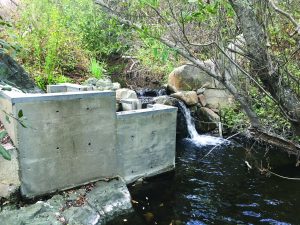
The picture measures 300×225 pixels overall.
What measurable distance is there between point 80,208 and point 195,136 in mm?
5397

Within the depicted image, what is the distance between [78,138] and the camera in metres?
4.82

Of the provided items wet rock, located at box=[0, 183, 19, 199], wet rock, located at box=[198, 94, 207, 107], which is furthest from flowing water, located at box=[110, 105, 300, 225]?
wet rock, located at box=[198, 94, 207, 107]

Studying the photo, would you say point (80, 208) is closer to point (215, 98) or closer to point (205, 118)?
point (205, 118)

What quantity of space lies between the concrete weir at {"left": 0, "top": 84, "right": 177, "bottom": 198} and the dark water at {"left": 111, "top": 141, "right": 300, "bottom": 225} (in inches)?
22.6

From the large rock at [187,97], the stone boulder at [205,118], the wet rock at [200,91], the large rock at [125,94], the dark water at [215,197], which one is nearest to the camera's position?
the dark water at [215,197]

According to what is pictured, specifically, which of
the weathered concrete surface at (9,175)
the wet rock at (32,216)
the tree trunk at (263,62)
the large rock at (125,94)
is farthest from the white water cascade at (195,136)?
the tree trunk at (263,62)

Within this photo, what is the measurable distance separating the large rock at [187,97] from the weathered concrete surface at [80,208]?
517 centimetres

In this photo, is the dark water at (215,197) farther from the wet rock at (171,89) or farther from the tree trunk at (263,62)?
the wet rock at (171,89)

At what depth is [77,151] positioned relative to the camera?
4.85 m

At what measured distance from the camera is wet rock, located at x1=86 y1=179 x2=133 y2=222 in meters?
4.73

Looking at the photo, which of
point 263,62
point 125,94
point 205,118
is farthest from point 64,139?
point 205,118

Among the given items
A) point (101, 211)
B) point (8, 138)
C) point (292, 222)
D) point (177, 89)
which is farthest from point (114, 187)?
point (177, 89)

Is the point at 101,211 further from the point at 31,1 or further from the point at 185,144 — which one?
the point at 31,1

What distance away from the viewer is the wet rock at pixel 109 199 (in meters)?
4.73
